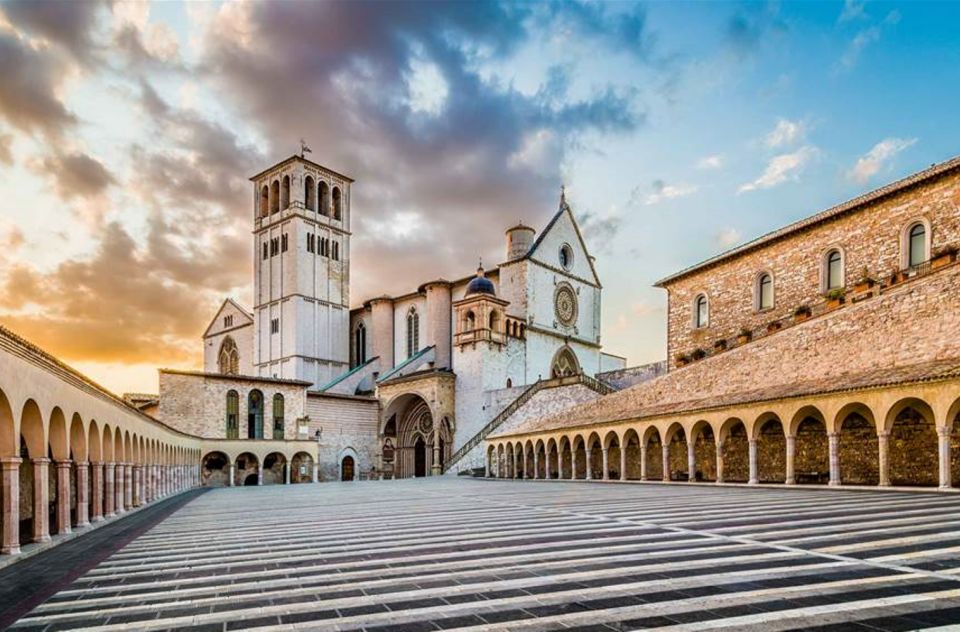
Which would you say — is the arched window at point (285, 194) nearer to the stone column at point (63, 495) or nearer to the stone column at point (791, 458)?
the stone column at point (791, 458)

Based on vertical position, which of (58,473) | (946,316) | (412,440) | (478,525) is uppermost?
(946,316)

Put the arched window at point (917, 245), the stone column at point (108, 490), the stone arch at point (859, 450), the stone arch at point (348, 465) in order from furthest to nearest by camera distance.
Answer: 1. the stone arch at point (348, 465)
2. the arched window at point (917, 245)
3. the stone arch at point (859, 450)
4. the stone column at point (108, 490)

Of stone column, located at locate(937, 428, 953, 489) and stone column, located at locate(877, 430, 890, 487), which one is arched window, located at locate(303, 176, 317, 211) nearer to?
stone column, located at locate(877, 430, 890, 487)

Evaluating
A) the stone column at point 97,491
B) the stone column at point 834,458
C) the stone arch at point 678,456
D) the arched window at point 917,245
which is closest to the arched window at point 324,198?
the stone arch at point 678,456


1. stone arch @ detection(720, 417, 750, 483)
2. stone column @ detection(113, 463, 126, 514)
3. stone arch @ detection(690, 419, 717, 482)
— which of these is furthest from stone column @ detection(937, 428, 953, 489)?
stone column @ detection(113, 463, 126, 514)

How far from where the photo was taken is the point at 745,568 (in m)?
7.72

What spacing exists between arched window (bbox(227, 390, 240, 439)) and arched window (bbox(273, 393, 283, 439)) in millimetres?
2651

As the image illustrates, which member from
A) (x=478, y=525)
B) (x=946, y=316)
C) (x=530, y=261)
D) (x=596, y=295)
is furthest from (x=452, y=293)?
(x=478, y=525)

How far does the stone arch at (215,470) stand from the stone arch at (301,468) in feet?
14.5

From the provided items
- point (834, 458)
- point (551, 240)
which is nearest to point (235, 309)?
point (551, 240)

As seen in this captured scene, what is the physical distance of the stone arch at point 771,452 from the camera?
86.5ft

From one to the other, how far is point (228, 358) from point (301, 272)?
51.1 ft

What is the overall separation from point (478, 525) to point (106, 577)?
21.9 ft

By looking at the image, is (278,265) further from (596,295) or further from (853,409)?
(853,409)
